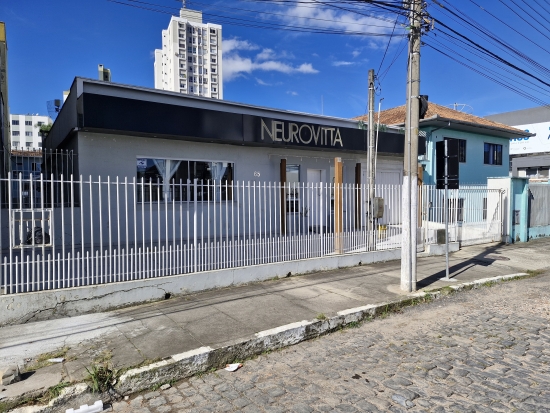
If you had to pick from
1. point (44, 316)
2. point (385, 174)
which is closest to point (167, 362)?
point (44, 316)

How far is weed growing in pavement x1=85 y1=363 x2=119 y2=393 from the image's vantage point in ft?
11.4

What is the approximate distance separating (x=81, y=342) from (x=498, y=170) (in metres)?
22.3

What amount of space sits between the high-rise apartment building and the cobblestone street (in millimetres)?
98370

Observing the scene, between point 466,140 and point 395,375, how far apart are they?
1810cm

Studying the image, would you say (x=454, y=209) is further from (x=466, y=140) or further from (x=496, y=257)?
(x=466, y=140)

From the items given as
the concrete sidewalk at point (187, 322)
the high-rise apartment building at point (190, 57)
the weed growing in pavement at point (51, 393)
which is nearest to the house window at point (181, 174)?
the concrete sidewalk at point (187, 322)

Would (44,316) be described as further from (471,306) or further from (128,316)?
(471,306)

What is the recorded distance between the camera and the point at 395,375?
383cm

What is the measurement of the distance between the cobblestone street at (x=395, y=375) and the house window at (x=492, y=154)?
55.1 ft

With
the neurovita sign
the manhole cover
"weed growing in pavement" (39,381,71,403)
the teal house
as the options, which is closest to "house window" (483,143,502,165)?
the teal house

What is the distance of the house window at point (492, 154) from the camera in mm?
20094

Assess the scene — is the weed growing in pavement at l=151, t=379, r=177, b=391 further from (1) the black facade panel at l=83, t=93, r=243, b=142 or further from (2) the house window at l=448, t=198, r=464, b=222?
(2) the house window at l=448, t=198, r=464, b=222

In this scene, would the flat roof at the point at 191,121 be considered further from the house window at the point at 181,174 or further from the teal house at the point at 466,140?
the teal house at the point at 466,140

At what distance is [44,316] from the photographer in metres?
5.21
